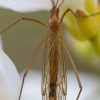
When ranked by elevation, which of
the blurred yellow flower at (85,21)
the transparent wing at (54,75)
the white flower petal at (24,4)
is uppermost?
the white flower petal at (24,4)

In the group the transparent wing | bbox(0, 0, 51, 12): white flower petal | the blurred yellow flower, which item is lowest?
the transparent wing

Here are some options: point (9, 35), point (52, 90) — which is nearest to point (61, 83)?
point (52, 90)

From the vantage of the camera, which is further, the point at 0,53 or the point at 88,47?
the point at 88,47

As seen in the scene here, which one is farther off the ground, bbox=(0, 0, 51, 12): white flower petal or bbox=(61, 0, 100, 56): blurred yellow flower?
bbox=(0, 0, 51, 12): white flower petal

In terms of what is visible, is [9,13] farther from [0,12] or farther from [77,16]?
[77,16]
